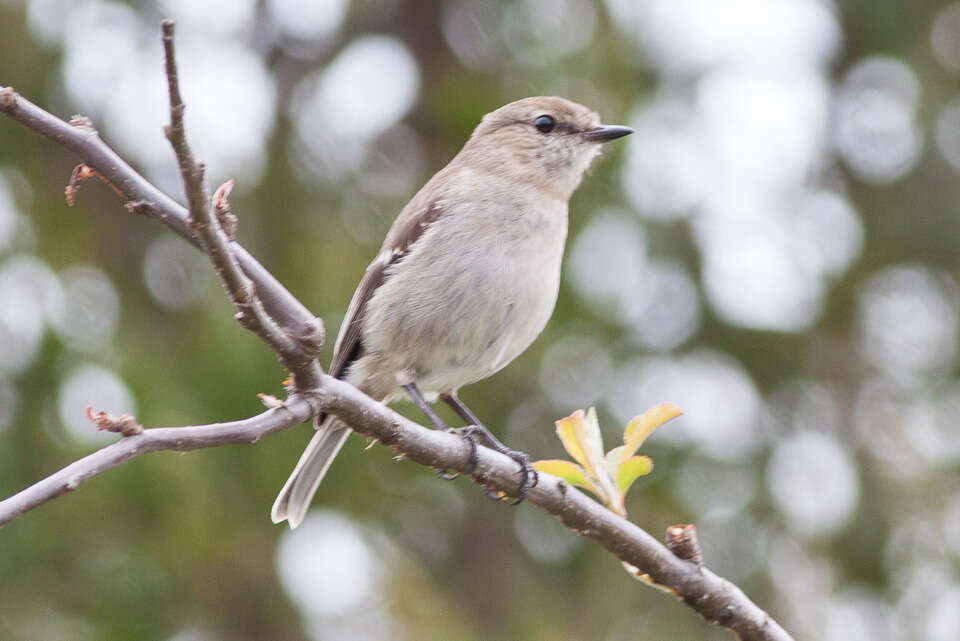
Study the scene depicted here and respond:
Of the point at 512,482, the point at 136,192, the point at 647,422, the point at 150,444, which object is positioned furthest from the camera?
the point at 512,482

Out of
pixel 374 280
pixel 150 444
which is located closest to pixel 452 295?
pixel 374 280

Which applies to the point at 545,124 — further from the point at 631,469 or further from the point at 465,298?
the point at 631,469

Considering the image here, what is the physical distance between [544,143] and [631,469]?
220 cm

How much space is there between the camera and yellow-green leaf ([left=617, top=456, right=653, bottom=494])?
2699 millimetres

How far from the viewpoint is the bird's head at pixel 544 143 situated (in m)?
4.47

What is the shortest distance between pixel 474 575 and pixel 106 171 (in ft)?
16.1

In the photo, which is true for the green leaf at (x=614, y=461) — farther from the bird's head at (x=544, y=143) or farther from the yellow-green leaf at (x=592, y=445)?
the bird's head at (x=544, y=143)

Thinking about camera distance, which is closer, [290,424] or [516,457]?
[290,424]

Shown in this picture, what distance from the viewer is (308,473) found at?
13.6ft

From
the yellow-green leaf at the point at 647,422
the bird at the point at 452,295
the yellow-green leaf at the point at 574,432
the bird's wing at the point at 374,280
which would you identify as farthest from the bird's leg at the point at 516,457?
the bird's wing at the point at 374,280

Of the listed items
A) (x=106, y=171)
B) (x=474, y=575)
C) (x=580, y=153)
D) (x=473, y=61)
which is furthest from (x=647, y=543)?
(x=473, y=61)

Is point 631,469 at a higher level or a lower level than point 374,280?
higher

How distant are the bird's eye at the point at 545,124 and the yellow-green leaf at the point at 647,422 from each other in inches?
87.6

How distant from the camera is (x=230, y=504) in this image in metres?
5.80
